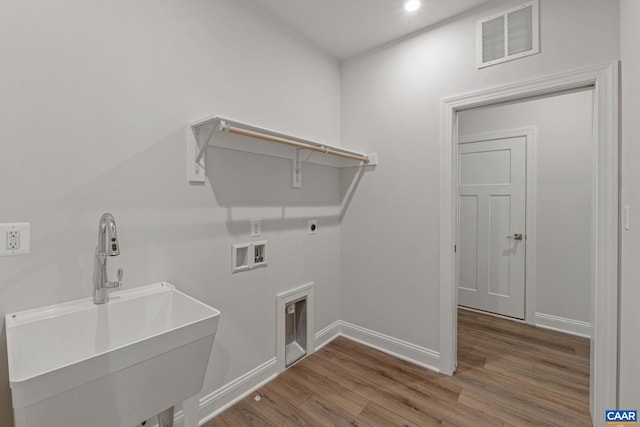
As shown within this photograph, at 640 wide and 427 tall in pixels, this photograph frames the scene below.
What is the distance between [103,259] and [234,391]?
3.79 feet

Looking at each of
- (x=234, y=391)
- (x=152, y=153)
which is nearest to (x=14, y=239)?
(x=152, y=153)

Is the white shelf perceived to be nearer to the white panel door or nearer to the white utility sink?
the white utility sink

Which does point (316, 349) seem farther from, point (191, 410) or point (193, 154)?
point (193, 154)

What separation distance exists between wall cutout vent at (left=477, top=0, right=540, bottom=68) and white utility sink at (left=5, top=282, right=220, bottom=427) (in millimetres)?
2245

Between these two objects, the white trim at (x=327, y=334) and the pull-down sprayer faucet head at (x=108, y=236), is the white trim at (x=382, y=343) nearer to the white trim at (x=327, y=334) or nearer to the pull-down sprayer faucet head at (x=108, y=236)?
the white trim at (x=327, y=334)

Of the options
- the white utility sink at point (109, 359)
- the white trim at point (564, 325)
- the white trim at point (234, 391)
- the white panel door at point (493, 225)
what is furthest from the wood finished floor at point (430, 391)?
the white utility sink at point (109, 359)

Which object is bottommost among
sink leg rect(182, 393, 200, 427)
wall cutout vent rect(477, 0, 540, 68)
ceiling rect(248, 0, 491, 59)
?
sink leg rect(182, 393, 200, 427)

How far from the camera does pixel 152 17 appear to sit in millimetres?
1480

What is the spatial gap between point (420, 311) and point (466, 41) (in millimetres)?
1975

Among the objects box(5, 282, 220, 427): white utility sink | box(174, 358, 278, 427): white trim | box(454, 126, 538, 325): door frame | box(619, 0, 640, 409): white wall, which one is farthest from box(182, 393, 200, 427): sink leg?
box(454, 126, 538, 325): door frame

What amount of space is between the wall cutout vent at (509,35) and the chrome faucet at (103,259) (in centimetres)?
232

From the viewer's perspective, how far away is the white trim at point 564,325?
8.92 ft

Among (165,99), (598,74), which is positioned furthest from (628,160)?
(165,99)

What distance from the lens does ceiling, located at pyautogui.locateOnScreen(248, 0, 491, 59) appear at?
1.95 meters
